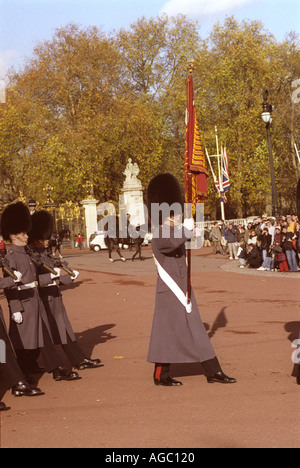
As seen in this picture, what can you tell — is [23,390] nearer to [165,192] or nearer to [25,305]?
[25,305]

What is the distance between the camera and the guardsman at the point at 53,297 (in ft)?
24.0

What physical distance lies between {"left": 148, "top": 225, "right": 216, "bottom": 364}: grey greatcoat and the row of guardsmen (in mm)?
1005

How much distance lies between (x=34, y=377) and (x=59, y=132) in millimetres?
36447

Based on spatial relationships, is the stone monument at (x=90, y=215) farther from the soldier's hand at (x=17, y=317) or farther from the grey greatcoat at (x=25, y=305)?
the soldier's hand at (x=17, y=317)

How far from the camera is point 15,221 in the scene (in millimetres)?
7219

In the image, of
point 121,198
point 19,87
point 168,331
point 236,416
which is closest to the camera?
point 236,416

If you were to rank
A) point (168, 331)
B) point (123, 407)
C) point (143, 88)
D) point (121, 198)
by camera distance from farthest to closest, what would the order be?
point (143, 88)
point (121, 198)
point (168, 331)
point (123, 407)

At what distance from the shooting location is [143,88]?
47.9 m

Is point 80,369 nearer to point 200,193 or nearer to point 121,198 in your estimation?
point 200,193

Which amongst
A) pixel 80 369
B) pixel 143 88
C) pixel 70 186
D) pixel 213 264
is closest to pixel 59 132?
pixel 70 186

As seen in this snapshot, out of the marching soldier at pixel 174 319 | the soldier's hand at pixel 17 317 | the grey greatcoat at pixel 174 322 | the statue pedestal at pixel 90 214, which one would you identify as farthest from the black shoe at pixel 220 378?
the statue pedestal at pixel 90 214

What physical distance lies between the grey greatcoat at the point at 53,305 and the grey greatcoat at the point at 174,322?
44.5 inches

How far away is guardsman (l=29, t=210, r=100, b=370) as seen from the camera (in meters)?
7.33

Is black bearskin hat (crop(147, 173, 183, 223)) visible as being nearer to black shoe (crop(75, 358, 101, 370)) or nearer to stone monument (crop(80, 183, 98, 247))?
black shoe (crop(75, 358, 101, 370))
